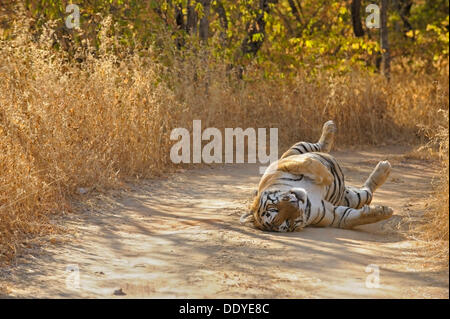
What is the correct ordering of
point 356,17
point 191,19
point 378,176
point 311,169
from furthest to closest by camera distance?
point 356,17 < point 191,19 < point 378,176 < point 311,169

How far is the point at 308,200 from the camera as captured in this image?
17.0 ft

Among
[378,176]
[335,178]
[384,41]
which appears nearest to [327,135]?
[378,176]

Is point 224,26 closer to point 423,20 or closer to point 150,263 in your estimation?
point 423,20

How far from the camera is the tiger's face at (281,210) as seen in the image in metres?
5.04

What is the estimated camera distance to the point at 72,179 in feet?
21.3

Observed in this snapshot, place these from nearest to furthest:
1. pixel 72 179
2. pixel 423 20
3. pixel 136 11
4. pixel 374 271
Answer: pixel 374 271 → pixel 72 179 → pixel 136 11 → pixel 423 20

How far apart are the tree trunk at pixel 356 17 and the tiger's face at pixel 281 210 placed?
9.31 metres

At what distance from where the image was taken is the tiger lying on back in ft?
16.8

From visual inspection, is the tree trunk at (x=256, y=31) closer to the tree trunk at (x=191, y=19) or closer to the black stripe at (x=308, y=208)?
the tree trunk at (x=191, y=19)

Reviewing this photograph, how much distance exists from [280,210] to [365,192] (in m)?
1.09

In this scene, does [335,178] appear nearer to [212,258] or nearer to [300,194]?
[300,194]

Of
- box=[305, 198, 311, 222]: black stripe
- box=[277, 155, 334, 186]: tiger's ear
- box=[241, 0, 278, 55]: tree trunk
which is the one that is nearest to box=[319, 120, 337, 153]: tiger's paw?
box=[277, 155, 334, 186]: tiger's ear

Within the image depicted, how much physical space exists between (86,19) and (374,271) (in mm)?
7160

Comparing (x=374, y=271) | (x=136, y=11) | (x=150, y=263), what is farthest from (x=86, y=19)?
(x=374, y=271)
